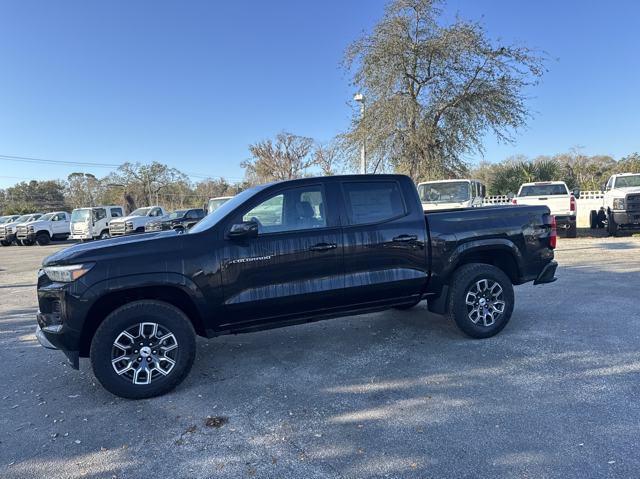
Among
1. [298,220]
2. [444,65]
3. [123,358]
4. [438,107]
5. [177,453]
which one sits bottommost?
[177,453]

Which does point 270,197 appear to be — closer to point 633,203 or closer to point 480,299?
point 480,299

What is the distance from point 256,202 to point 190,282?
0.98 metres

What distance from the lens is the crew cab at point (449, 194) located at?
43.8ft

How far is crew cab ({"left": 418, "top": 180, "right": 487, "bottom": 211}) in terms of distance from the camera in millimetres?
13344

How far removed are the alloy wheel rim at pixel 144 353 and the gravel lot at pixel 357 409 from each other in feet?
0.81

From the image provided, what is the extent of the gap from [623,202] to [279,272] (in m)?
13.7

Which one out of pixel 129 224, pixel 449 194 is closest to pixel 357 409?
pixel 449 194

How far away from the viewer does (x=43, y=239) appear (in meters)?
25.8

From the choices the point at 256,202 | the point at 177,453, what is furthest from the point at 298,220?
the point at 177,453

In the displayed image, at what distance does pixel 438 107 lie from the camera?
1748cm

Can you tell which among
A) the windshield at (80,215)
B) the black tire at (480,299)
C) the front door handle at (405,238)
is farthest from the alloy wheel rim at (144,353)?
the windshield at (80,215)

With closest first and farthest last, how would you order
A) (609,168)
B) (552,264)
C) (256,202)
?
1. (256,202)
2. (552,264)
3. (609,168)

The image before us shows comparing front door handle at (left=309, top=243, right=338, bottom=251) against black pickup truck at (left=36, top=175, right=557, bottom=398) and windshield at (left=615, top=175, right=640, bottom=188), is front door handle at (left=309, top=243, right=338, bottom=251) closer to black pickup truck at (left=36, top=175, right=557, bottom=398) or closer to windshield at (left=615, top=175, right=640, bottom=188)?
black pickup truck at (left=36, top=175, right=557, bottom=398)

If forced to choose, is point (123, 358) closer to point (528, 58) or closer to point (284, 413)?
point (284, 413)
